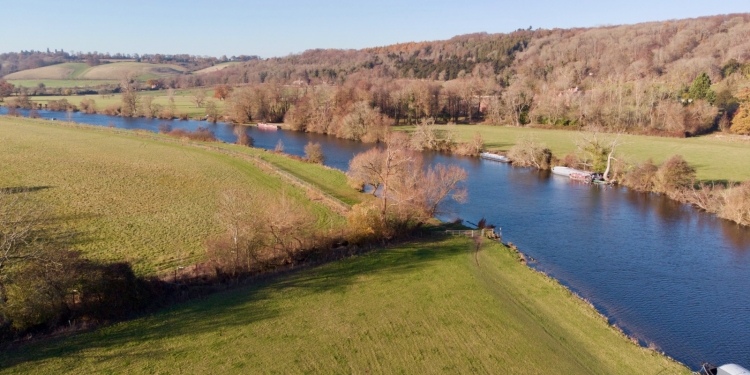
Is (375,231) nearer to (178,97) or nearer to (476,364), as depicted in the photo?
(476,364)

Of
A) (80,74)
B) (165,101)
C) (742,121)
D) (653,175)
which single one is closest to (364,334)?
(653,175)

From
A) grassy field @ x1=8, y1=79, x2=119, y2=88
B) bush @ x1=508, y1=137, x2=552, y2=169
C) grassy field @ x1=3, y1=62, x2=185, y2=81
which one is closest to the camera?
bush @ x1=508, y1=137, x2=552, y2=169

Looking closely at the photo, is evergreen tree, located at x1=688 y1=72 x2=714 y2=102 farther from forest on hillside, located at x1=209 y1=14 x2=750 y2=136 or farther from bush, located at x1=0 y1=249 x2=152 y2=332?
bush, located at x1=0 y1=249 x2=152 y2=332

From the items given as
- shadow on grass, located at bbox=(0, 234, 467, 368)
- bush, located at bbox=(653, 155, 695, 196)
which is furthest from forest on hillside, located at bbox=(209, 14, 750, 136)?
shadow on grass, located at bbox=(0, 234, 467, 368)

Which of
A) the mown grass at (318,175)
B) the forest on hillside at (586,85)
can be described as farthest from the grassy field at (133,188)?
the forest on hillside at (586,85)

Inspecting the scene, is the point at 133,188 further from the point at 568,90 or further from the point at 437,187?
the point at 568,90

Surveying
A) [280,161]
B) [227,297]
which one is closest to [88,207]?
[227,297]

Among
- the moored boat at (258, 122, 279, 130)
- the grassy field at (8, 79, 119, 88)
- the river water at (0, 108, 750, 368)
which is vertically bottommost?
the river water at (0, 108, 750, 368)

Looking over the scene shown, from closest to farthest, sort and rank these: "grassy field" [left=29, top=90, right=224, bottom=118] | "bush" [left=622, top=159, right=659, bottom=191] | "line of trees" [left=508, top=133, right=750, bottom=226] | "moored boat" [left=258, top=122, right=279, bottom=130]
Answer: "line of trees" [left=508, top=133, right=750, bottom=226] → "bush" [left=622, top=159, right=659, bottom=191] → "moored boat" [left=258, top=122, right=279, bottom=130] → "grassy field" [left=29, top=90, right=224, bottom=118]

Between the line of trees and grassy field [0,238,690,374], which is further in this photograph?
the line of trees
